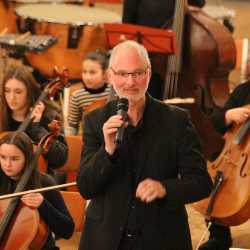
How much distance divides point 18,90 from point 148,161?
1714 mm

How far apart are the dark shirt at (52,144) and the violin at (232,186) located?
2.31ft

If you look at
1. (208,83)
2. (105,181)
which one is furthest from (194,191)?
(208,83)

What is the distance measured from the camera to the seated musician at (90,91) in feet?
14.7

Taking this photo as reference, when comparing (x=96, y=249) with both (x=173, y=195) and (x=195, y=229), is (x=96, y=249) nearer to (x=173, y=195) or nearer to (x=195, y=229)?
(x=173, y=195)

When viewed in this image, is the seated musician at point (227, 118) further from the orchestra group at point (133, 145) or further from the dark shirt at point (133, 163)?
the dark shirt at point (133, 163)

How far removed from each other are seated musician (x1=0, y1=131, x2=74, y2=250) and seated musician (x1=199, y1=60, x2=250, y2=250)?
2.84 feet

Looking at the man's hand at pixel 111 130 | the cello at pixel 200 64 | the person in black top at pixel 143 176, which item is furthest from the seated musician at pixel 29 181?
the cello at pixel 200 64

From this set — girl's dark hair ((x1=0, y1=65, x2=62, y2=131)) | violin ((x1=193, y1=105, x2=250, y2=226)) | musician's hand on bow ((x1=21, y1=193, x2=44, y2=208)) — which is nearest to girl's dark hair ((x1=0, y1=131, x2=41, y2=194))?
musician's hand on bow ((x1=21, y1=193, x2=44, y2=208))

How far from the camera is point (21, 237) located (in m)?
2.86

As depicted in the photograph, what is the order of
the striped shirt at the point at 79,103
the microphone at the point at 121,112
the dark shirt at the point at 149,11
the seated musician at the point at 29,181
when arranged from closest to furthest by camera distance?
the microphone at the point at 121,112
the seated musician at the point at 29,181
the striped shirt at the point at 79,103
the dark shirt at the point at 149,11

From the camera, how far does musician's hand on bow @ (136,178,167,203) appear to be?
2070 mm

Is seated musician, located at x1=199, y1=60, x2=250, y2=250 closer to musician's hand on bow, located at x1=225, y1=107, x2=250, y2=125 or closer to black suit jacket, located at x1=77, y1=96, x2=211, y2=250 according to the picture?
musician's hand on bow, located at x1=225, y1=107, x2=250, y2=125

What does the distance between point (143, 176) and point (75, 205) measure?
124cm

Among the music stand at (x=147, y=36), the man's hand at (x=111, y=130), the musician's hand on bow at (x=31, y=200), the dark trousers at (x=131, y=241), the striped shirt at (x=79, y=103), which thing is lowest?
the musician's hand on bow at (x=31, y=200)
